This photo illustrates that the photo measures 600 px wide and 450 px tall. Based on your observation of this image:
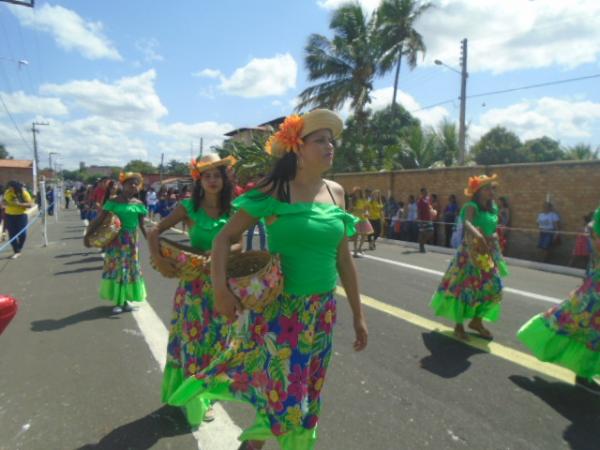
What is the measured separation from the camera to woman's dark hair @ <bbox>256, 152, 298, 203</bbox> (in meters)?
2.29

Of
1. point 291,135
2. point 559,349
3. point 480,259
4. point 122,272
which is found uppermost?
point 291,135

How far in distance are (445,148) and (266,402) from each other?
90.2ft

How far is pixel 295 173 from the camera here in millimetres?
2365

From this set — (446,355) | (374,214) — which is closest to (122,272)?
(446,355)

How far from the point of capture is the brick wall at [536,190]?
12273 millimetres

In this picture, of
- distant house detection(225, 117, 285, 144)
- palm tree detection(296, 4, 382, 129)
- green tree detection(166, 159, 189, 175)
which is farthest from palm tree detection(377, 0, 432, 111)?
green tree detection(166, 159, 189, 175)

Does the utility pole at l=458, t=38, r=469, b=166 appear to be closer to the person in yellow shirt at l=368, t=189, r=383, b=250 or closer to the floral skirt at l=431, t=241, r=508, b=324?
the person in yellow shirt at l=368, t=189, r=383, b=250

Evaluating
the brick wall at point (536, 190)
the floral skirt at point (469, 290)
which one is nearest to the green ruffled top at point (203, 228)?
the floral skirt at point (469, 290)

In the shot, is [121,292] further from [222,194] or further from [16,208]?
[16,208]

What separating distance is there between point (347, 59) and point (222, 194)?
23.9m

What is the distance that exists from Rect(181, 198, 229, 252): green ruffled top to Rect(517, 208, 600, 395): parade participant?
298 cm

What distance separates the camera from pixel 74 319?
6117mm

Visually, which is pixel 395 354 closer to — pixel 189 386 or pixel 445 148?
pixel 189 386

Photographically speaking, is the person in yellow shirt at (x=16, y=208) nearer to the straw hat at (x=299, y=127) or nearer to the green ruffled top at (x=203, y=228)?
the green ruffled top at (x=203, y=228)
